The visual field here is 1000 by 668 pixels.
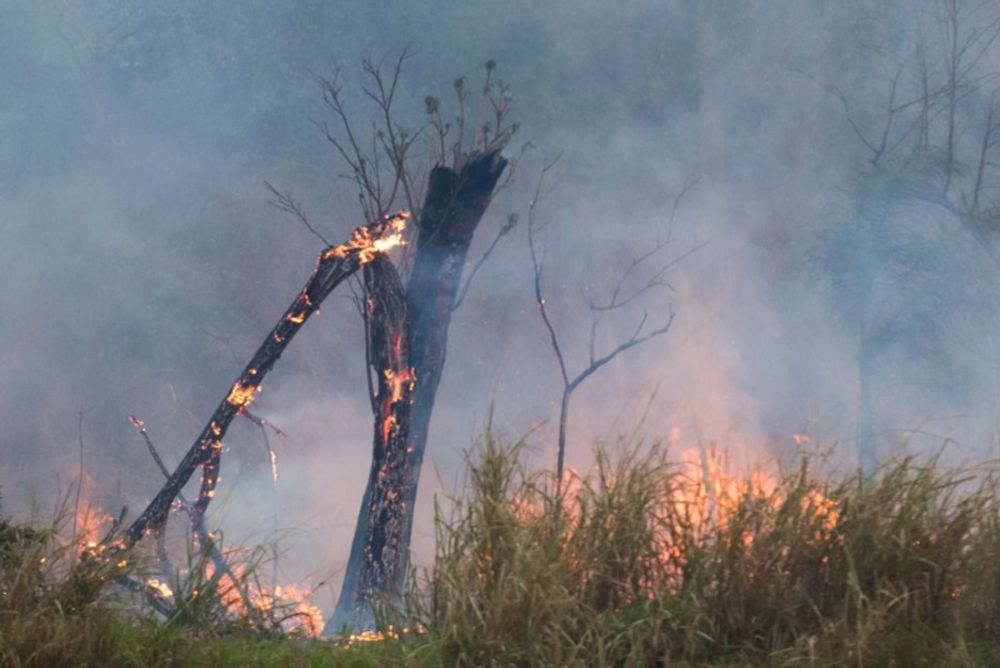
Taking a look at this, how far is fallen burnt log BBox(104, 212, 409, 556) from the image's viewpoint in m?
5.99

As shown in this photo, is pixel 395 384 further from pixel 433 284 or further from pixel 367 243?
pixel 433 284

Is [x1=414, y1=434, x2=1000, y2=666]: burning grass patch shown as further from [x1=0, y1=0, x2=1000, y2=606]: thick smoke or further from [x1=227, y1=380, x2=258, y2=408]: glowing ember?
[x1=0, y1=0, x2=1000, y2=606]: thick smoke

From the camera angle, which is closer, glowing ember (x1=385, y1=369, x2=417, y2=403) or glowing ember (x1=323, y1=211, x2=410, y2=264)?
glowing ember (x1=323, y1=211, x2=410, y2=264)

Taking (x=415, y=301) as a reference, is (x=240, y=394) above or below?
below

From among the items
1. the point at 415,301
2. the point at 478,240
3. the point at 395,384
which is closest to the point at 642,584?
the point at 395,384

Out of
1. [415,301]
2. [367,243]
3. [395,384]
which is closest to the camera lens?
[367,243]

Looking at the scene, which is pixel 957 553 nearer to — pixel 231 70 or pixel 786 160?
pixel 786 160

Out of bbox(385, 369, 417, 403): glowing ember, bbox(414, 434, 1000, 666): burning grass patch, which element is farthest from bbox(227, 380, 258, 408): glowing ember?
bbox(414, 434, 1000, 666): burning grass patch

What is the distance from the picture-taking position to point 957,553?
3688 mm

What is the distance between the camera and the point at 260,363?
6211mm

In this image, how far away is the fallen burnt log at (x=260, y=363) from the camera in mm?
5992

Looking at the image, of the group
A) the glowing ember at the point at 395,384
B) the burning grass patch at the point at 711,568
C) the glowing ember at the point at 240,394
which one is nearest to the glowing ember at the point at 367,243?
the glowing ember at the point at 395,384

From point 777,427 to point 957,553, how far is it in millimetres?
9148

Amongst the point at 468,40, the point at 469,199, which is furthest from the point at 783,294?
the point at 469,199
